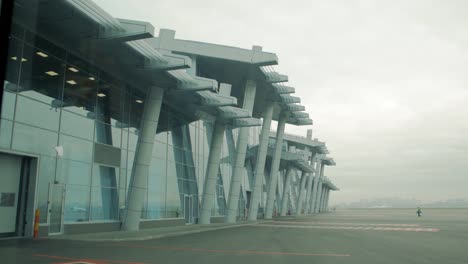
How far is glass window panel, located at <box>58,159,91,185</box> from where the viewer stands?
68.8ft

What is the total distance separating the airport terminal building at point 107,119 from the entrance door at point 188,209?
81 millimetres

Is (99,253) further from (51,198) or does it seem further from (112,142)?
(112,142)

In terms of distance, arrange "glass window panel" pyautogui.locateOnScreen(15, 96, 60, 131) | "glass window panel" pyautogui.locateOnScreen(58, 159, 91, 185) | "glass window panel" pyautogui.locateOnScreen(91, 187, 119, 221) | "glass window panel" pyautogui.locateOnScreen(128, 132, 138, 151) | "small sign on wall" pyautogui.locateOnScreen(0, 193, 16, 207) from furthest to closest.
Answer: "glass window panel" pyautogui.locateOnScreen(128, 132, 138, 151), "glass window panel" pyautogui.locateOnScreen(91, 187, 119, 221), "glass window panel" pyautogui.locateOnScreen(58, 159, 91, 185), "glass window panel" pyautogui.locateOnScreen(15, 96, 60, 131), "small sign on wall" pyautogui.locateOnScreen(0, 193, 16, 207)

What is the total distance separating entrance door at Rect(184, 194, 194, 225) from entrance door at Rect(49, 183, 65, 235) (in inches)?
622

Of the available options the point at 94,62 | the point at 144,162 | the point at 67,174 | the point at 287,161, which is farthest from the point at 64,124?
the point at 287,161

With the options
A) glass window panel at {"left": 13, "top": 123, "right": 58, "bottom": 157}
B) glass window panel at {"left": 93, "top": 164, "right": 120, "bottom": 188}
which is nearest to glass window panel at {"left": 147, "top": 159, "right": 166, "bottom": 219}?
glass window panel at {"left": 93, "top": 164, "right": 120, "bottom": 188}

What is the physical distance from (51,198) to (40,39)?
21.9 ft

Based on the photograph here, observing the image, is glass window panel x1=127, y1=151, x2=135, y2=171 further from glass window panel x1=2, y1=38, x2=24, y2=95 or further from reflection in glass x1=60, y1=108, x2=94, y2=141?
glass window panel x1=2, y1=38, x2=24, y2=95

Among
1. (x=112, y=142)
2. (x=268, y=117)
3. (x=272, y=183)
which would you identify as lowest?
(x=272, y=183)

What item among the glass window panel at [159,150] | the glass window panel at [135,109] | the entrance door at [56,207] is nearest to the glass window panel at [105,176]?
the entrance door at [56,207]

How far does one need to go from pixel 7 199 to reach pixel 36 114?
3.61 m

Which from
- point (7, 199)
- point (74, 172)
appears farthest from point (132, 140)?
point (7, 199)

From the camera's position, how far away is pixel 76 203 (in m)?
21.8

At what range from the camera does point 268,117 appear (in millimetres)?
45781
